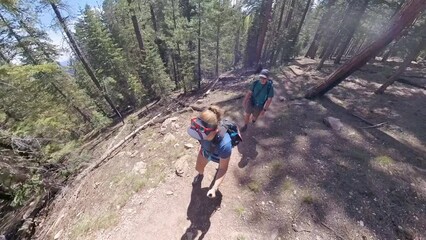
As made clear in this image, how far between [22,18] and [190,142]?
14.6 meters

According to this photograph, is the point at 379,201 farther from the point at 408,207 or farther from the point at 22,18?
the point at 22,18

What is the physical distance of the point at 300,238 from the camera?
485 centimetres

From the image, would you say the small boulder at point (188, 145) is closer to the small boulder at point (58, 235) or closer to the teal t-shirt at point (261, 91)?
the teal t-shirt at point (261, 91)

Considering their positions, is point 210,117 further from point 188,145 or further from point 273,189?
point 188,145

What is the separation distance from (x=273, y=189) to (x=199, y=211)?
7.03ft

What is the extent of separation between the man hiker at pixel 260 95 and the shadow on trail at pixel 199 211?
323 centimetres

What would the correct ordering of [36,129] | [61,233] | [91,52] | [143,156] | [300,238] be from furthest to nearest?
1. [91,52]
2. [36,129]
3. [143,156]
4. [61,233]
5. [300,238]

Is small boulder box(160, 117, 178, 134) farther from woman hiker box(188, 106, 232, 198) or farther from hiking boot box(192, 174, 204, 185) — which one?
woman hiker box(188, 106, 232, 198)

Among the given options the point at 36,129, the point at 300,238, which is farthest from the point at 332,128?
the point at 36,129

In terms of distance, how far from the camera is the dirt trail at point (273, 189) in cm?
509

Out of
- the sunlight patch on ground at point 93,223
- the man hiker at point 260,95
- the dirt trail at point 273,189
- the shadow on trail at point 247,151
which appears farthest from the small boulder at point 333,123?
the sunlight patch on ground at point 93,223

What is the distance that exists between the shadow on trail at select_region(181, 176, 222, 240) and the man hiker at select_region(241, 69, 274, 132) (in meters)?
3.23

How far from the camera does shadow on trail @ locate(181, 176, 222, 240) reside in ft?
16.6

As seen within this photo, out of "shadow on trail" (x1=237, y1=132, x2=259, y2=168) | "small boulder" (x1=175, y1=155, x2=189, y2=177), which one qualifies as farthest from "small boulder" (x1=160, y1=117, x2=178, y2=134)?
"shadow on trail" (x1=237, y1=132, x2=259, y2=168)
